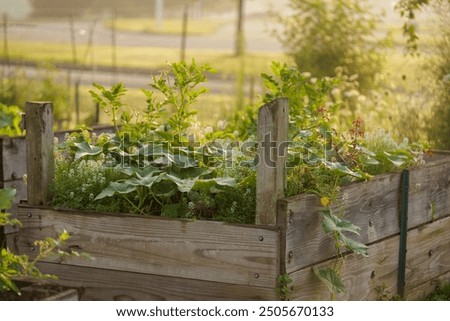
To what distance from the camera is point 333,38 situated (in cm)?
737

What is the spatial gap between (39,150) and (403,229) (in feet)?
5.45

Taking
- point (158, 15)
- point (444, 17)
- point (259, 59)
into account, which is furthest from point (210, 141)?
point (158, 15)

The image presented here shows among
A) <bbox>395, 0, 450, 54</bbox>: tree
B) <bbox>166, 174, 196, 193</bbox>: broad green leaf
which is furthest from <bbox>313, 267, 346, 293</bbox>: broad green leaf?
<bbox>395, 0, 450, 54</bbox>: tree

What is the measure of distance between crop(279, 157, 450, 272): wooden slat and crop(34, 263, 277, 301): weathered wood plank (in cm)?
22

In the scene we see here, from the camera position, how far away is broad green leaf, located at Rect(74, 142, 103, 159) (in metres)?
3.65

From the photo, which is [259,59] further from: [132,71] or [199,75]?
[199,75]

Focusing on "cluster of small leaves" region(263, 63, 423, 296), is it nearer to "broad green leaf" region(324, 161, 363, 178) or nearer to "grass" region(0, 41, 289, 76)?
"broad green leaf" region(324, 161, 363, 178)

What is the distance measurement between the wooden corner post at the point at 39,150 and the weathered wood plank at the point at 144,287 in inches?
11.8

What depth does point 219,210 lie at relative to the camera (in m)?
3.46

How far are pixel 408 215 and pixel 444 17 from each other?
214 centimetres

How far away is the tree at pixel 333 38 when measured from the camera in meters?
7.30

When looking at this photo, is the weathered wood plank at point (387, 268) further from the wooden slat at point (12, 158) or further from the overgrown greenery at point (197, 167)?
the wooden slat at point (12, 158)

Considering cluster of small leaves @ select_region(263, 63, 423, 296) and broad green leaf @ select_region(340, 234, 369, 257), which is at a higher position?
cluster of small leaves @ select_region(263, 63, 423, 296)

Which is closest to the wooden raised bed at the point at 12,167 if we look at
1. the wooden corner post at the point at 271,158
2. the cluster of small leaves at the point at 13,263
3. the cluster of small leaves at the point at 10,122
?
the cluster of small leaves at the point at 10,122
